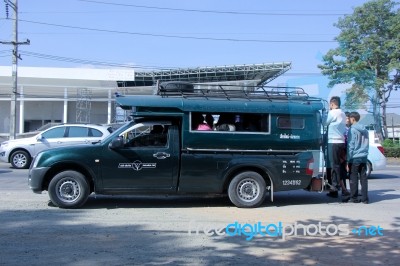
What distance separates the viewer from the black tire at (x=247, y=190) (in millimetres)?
8828

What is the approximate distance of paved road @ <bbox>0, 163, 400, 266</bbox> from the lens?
5492mm

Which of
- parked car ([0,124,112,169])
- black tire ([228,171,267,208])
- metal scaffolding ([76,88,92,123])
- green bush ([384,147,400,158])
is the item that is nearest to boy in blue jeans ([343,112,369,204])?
black tire ([228,171,267,208])

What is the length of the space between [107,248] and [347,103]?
1153 inches

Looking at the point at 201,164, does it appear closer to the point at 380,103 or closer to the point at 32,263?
the point at 32,263

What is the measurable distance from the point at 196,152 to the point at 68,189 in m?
Answer: 2.48

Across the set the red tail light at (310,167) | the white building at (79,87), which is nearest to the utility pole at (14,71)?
the white building at (79,87)

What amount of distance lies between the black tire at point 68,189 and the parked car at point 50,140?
7519mm

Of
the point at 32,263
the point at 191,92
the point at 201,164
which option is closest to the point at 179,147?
the point at 201,164

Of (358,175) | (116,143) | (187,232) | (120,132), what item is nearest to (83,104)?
(120,132)

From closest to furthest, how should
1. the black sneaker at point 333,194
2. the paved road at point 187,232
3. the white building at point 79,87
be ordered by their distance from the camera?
1. the paved road at point 187,232
2. the black sneaker at point 333,194
3. the white building at point 79,87

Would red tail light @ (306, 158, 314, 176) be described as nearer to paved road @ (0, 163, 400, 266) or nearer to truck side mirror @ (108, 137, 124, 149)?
paved road @ (0, 163, 400, 266)

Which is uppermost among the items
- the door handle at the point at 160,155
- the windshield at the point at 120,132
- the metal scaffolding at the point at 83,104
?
the metal scaffolding at the point at 83,104

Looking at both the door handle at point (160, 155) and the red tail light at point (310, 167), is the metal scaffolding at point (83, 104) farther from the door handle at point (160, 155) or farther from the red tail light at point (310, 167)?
the red tail light at point (310, 167)

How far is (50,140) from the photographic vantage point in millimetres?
16391
